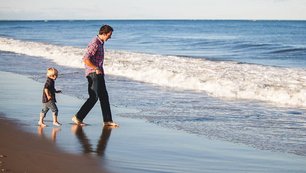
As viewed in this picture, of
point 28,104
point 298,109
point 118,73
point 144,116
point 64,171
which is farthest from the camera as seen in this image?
point 118,73

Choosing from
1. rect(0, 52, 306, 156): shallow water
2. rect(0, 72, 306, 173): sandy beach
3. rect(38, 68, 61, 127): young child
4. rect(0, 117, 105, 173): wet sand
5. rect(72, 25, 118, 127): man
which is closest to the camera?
rect(0, 117, 105, 173): wet sand

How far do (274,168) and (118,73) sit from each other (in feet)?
42.1

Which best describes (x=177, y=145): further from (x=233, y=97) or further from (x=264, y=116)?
(x=233, y=97)

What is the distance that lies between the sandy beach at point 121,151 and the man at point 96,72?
0.76 feet

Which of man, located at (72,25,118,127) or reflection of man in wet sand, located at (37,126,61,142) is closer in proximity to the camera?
reflection of man in wet sand, located at (37,126,61,142)

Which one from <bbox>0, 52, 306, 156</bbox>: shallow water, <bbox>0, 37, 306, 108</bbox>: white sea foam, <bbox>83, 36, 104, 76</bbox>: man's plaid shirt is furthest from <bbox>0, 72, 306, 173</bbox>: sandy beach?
<bbox>0, 37, 306, 108</bbox>: white sea foam

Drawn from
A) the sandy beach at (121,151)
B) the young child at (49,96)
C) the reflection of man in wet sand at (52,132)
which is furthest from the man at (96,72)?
the reflection of man in wet sand at (52,132)

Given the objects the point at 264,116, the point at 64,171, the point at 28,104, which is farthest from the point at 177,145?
the point at 28,104

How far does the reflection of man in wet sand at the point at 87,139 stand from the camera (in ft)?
21.0

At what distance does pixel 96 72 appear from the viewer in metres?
7.98

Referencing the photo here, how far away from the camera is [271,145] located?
7102 mm

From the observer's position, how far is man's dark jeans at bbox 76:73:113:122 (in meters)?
8.07

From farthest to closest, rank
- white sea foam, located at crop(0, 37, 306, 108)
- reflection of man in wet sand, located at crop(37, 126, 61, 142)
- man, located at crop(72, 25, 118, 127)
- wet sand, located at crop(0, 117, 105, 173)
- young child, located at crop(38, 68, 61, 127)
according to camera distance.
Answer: white sea foam, located at crop(0, 37, 306, 108) → young child, located at crop(38, 68, 61, 127) → man, located at crop(72, 25, 118, 127) → reflection of man in wet sand, located at crop(37, 126, 61, 142) → wet sand, located at crop(0, 117, 105, 173)

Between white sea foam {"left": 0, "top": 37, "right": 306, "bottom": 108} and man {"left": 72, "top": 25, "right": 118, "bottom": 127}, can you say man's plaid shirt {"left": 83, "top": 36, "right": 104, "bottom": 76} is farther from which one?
white sea foam {"left": 0, "top": 37, "right": 306, "bottom": 108}
